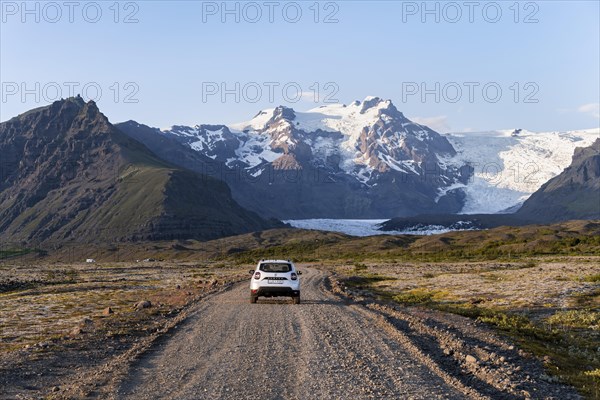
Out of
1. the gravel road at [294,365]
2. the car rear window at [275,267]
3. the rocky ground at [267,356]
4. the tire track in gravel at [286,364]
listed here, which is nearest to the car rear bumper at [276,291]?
the car rear window at [275,267]

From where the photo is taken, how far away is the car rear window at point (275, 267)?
37406 millimetres

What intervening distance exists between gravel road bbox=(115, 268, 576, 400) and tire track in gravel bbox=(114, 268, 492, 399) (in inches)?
0.9

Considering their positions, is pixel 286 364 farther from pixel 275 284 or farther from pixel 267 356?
pixel 275 284

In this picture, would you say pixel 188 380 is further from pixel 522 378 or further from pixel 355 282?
pixel 355 282

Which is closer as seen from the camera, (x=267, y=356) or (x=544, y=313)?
(x=267, y=356)

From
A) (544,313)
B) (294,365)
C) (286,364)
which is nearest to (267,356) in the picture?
(286,364)

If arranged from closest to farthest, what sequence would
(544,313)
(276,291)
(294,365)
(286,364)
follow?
1. (294,365)
2. (286,364)
3. (544,313)
4. (276,291)

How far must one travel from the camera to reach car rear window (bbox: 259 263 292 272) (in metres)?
37.4

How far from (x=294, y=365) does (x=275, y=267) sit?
20.8 m

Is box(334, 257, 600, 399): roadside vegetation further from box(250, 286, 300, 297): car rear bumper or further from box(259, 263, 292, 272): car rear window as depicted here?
box(259, 263, 292, 272): car rear window

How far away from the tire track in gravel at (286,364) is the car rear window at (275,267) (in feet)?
30.1

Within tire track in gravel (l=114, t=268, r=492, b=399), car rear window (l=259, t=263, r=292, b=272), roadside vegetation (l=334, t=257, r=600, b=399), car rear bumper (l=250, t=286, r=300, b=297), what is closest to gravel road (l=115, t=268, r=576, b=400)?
tire track in gravel (l=114, t=268, r=492, b=399)

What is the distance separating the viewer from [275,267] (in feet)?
125

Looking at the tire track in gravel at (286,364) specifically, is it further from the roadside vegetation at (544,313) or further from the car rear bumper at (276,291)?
the car rear bumper at (276,291)
